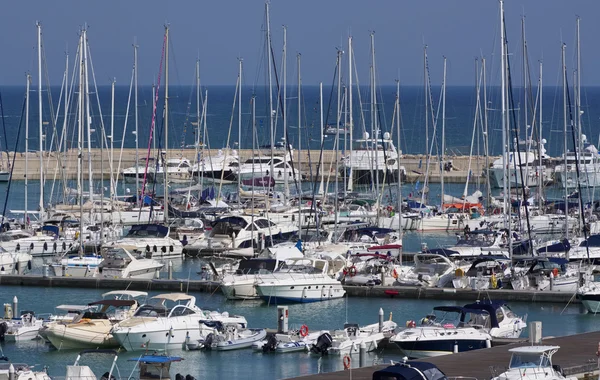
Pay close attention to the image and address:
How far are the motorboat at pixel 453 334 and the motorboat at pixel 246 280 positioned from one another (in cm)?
850

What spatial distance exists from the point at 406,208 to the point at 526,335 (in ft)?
89.0

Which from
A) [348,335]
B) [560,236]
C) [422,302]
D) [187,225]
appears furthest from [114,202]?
[348,335]

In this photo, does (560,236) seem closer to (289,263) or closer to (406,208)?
(406,208)

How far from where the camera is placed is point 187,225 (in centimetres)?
5391

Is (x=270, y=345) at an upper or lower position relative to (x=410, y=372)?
lower

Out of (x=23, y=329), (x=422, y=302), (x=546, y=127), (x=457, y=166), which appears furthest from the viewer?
(x=546, y=127)

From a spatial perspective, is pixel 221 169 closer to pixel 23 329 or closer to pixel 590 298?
pixel 590 298

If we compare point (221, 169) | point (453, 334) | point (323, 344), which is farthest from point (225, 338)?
point (221, 169)

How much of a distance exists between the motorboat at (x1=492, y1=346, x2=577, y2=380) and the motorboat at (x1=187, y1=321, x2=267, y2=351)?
341 inches

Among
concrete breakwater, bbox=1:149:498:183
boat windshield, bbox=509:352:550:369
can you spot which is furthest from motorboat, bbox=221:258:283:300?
concrete breakwater, bbox=1:149:498:183

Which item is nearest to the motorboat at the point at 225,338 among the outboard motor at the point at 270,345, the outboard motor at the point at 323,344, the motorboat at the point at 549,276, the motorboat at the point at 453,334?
the outboard motor at the point at 270,345

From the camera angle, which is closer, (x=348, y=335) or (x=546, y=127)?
(x=348, y=335)

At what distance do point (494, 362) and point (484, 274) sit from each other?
1386cm

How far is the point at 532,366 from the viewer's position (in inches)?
957
